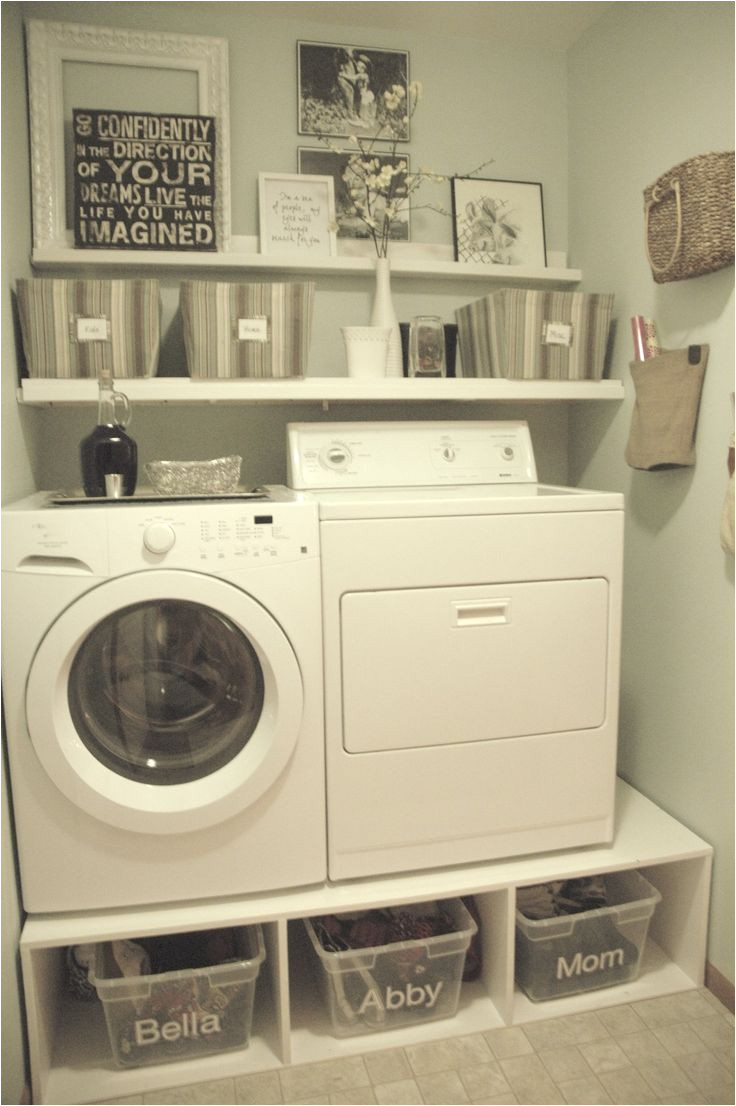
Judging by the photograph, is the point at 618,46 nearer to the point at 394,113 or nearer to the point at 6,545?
the point at 394,113

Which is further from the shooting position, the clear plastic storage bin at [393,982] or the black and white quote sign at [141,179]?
the black and white quote sign at [141,179]

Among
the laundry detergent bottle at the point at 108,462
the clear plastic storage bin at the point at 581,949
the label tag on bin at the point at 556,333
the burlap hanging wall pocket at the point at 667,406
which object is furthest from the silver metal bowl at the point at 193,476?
the clear plastic storage bin at the point at 581,949

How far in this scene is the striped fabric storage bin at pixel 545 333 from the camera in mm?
2033

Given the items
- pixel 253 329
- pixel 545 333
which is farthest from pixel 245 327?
pixel 545 333

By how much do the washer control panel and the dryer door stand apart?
0.54 metres

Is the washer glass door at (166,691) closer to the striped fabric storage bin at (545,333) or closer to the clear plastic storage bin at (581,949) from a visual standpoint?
the clear plastic storage bin at (581,949)

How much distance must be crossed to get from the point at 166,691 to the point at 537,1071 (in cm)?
109

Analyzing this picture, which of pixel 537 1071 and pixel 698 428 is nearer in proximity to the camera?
pixel 537 1071

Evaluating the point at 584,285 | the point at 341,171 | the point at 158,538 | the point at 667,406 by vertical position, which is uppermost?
the point at 341,171

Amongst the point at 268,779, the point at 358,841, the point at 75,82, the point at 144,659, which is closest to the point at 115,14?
the point at 75,82

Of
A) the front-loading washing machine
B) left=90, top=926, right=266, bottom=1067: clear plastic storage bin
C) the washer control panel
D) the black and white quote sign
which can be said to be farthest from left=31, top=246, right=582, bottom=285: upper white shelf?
left=90, top=926, right=266, bottom=1067: clear plastic storage bin

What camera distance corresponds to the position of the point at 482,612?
1.69 m

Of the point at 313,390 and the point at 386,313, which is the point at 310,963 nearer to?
the point at 313,390

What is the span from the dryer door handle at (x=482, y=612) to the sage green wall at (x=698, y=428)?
0.50 m
